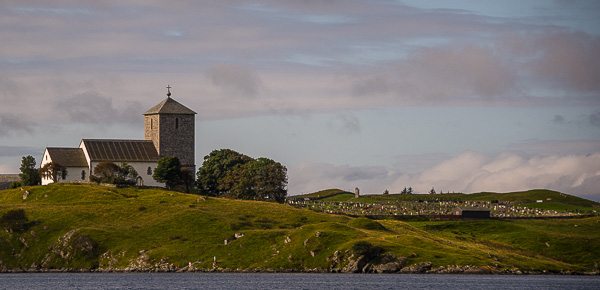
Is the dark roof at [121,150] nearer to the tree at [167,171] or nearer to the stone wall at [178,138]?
the stone wall at [178,138]

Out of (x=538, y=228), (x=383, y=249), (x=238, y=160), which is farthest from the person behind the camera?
(x=238, y=160)

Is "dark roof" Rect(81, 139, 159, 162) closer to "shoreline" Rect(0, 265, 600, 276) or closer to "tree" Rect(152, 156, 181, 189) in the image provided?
"tree" Rect(152, 156, 181, 189)

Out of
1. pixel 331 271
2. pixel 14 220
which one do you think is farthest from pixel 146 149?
pixel 331 271

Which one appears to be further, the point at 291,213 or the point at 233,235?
the point at 291,213

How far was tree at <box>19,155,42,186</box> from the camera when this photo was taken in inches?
6949

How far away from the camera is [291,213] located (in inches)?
6068

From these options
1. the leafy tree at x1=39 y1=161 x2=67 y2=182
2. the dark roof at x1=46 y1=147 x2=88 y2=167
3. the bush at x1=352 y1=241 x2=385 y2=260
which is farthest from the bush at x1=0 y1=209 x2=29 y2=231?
the bush at x1=352 y1=241 x2=385 y2=260

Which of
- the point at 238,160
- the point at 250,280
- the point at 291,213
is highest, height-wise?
the point at 238,160

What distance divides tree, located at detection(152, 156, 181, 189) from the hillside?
7.07m

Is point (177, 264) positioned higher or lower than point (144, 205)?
lower

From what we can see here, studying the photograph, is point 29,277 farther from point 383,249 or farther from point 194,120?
point 194,120

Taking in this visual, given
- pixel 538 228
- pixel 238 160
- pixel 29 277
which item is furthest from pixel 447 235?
pixel 29 277

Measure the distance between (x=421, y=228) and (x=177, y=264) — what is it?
2125 inches

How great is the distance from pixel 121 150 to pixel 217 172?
21.0 meters
